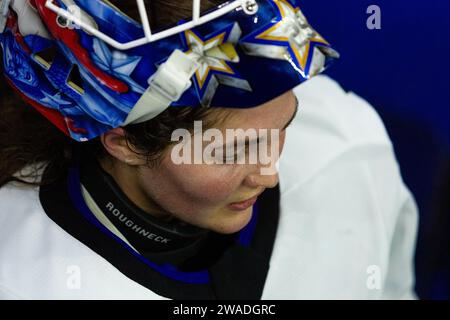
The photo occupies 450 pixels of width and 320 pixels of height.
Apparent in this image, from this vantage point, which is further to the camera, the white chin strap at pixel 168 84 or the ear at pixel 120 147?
the ear at pixel 120 147

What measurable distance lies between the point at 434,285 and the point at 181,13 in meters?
0.78

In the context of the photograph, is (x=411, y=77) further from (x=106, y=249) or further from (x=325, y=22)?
(x=106, y=249)

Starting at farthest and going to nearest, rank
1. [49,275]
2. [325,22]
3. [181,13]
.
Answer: [325,22]
[49,275]
[181,13]

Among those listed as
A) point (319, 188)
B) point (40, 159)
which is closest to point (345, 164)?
point (319, 188)

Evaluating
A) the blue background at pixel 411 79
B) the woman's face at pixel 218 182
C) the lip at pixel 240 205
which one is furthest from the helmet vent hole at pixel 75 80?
the blue background at pixel 411 79

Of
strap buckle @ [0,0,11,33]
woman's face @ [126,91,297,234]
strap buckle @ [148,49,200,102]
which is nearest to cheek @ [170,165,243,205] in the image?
woman's face @ [126,91,297,234]

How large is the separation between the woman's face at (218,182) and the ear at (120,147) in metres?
0.02

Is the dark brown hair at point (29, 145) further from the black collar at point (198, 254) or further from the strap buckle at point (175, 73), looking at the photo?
the strap buckle at point (175, 73)

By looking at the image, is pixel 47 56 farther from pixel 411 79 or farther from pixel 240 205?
pixel 411 79

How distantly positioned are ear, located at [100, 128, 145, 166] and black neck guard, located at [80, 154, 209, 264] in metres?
0.06

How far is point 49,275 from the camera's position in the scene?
80 cm

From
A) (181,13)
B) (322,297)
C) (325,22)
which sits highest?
(181,13)

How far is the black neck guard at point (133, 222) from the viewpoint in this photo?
32.4 inches

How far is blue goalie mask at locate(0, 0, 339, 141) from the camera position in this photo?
66 centimetres
